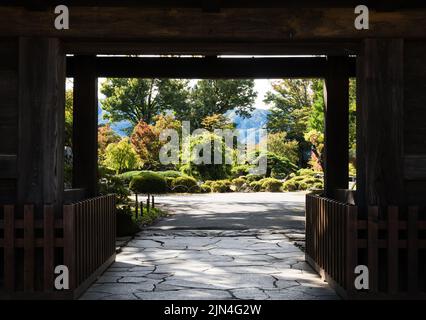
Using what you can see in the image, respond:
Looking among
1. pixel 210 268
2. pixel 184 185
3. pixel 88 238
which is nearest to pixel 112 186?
pixel 210 268

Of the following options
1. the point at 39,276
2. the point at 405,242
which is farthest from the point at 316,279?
the point at 39,276

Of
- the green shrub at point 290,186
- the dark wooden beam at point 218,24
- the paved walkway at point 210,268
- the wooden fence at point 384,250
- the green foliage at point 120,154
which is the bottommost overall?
the green shrub at point 290,186

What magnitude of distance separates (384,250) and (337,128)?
337 cm

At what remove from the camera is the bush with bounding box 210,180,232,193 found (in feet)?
105

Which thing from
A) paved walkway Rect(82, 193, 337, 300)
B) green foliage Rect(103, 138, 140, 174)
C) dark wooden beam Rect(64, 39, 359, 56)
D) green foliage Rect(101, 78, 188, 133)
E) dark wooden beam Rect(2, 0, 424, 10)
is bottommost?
paved walkway Rect(82, 193, 337, 300)

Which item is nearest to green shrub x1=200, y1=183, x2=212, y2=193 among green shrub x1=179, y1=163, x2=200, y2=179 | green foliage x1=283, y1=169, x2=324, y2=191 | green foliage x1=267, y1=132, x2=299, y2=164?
green shrub x1=179, y1=163, x2=200, y2=179

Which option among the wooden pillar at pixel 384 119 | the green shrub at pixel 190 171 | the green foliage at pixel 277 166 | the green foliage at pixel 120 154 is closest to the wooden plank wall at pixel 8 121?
the wooden pillar at pixel 384 119

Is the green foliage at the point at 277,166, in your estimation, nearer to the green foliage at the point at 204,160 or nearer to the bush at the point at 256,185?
the bush at the point at 256,185

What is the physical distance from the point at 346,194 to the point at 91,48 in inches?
159

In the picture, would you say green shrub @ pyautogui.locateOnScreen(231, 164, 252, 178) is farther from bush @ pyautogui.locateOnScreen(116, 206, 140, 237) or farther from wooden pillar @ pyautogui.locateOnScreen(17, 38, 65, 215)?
wooden pillar @ pyautogui.locateOnScreen(17, 38, 65, 215)

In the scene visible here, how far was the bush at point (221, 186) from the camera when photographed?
31.9 metres

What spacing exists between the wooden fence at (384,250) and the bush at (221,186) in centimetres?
2568

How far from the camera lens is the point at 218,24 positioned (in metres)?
6.00

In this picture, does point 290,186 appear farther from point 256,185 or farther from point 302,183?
point 256,185
